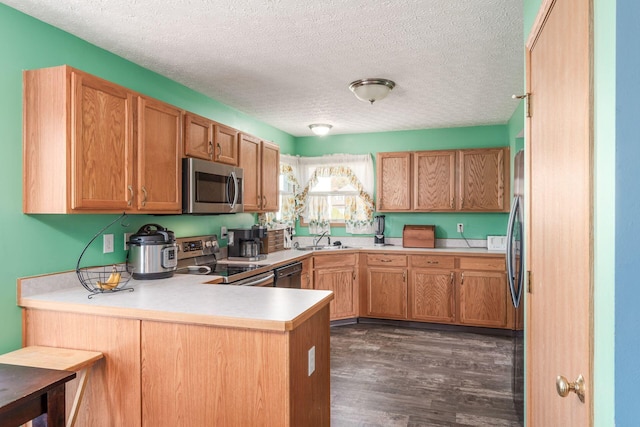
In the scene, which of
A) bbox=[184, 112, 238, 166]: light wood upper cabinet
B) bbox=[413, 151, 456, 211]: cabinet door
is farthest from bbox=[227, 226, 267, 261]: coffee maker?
bbox=[413, 151, 456, 211]: cabinet door

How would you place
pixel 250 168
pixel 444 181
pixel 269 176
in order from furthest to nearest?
1. pixel 444 181
2. pixel 269 176
3. pixel 250 168

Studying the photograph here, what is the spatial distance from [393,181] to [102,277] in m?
3.51

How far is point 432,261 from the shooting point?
4.56 metres

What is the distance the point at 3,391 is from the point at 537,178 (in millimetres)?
2127

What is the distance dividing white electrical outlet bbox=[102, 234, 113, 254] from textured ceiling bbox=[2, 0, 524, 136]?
4.09 ft

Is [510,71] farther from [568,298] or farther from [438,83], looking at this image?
[568,298]

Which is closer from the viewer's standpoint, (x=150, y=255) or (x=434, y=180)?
(x=150, y=255)

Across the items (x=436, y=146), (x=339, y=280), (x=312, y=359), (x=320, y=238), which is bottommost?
(x=339, y=280)

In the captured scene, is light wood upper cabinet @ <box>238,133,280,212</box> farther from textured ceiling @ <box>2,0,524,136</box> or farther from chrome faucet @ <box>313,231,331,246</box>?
chrome faucet @ <box>313,231,331,246</box>

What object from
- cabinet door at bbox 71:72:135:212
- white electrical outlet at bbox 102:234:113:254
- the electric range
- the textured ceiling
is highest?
the textured ceiling

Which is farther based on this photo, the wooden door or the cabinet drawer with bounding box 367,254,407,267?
the cabinet drawer with bounding box 367,254,407,267

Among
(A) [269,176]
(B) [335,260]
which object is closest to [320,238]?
(B) [335,260]

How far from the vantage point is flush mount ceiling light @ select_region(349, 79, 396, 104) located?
321cm

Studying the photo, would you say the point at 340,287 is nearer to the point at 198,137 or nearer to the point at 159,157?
the point at 198,137
